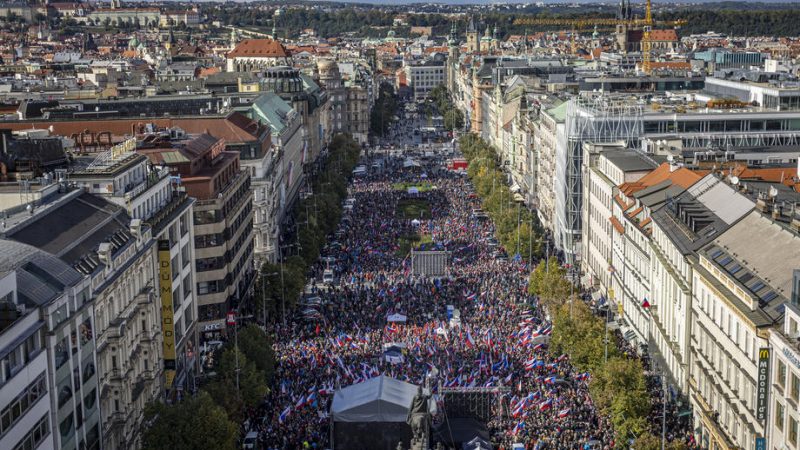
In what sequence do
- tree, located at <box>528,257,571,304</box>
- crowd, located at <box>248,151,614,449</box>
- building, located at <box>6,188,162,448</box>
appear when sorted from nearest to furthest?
building, located at <box>6,188,162,448</box> < crowd, located at <box>248,151,614,449</box> < tree, located at <box>528,257,571,304</box>

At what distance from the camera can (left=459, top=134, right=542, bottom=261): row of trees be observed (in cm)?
11206

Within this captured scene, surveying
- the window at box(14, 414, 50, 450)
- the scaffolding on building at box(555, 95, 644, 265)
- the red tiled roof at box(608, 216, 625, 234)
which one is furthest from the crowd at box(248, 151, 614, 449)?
the window at box(14, 414, 50, 450)

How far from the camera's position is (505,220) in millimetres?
119688

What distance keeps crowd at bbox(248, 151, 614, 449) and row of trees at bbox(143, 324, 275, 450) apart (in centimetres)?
199

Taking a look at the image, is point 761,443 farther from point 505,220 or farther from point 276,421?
point 505,220

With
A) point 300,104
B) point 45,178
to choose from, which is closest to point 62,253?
point 45,178

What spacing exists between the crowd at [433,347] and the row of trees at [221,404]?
1.99m

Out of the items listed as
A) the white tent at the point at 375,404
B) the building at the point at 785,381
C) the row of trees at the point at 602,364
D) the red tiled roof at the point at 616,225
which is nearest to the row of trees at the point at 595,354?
the row of trees at the point at 602,364

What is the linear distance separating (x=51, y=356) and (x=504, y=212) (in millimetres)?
79872

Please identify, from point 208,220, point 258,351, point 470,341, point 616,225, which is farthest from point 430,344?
point 616,225

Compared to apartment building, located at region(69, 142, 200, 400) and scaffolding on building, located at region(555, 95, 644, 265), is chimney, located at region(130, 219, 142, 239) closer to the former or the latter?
apartment building, located at region(69, 142, 200, 400)

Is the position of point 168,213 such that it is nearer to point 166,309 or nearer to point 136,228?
point 166,309

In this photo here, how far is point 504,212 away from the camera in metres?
125

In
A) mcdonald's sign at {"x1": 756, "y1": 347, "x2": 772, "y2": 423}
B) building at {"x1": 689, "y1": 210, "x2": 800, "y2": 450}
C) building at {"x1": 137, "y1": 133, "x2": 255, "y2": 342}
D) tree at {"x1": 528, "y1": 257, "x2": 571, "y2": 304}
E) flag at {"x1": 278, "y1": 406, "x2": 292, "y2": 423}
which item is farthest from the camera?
tree at {"x1": 528, "y1": 257, "x2": 571, "y2": 304}
